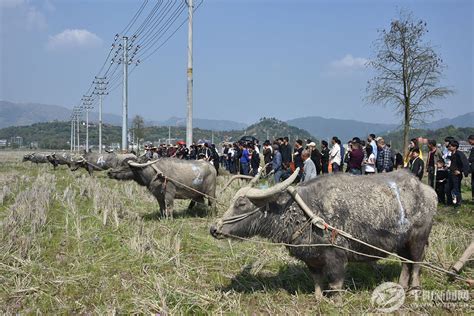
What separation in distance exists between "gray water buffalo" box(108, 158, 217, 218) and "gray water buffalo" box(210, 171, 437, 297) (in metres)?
5.01

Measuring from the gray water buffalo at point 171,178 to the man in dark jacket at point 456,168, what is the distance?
6.13 metres

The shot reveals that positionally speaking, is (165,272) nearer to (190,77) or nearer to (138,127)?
(190,77)

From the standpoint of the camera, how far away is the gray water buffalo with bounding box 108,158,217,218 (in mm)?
10812

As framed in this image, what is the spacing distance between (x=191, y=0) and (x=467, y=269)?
55.1 feet

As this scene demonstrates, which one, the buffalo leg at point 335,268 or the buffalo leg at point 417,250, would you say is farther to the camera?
the buffalo leg at point 417,250

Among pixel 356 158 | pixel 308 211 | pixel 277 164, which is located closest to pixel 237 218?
pixel 308 211

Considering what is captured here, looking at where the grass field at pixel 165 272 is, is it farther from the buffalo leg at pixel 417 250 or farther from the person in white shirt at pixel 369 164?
the person in white shirt at pixel 369 164

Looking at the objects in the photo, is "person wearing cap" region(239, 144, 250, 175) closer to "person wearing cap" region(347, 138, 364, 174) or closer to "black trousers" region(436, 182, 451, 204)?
"person wearing cap" region(347, 138, 364, 174)

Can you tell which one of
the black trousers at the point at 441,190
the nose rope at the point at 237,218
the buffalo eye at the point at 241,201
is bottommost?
the black trousers at the point at 441,190

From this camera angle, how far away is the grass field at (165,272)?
5.34 metres

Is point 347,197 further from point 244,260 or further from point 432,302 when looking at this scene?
point 244,260

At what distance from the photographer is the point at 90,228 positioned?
350 inches

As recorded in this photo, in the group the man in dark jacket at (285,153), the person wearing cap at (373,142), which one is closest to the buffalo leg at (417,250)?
the person wearing cap at (373,142)

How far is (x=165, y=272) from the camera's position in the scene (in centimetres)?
645
